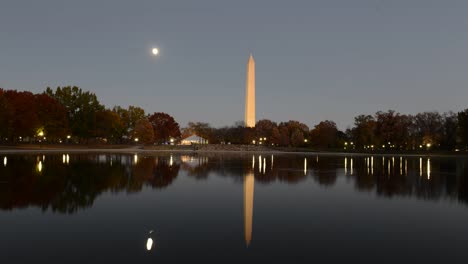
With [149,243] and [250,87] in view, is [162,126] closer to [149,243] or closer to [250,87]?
[250,87]

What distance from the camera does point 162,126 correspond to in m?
115

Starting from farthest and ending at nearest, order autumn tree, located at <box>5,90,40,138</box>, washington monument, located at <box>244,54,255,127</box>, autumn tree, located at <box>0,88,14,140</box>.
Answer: washington monument, located at <box>244,54,255,127</box> < autumn tree, located at <box>5,90,40,138</box> < autumn tree, located at <box>0,88,14,140</box>

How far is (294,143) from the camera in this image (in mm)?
100688

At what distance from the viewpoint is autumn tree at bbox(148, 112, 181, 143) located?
376ft

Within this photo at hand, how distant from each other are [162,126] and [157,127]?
4.88ft

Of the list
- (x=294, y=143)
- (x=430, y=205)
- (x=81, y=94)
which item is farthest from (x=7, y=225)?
(x=294, y=143)

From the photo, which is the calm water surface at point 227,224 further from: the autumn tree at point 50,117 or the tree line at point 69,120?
the autumn tree at point 50,117

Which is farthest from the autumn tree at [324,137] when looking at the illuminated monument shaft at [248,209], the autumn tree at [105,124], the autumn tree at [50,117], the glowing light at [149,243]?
the glowing light at [149,243]

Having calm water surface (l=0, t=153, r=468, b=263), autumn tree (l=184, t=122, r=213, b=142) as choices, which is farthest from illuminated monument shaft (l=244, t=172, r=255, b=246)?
autumn tree (l=184, t=122, r=213, b=142)

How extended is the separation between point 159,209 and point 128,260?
5.16m

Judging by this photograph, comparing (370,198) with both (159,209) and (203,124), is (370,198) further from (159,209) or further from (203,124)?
(203,124)

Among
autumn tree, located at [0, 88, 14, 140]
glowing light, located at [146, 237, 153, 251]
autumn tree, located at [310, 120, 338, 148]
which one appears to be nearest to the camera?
glowing light, located at [146, 237, 153, 251]

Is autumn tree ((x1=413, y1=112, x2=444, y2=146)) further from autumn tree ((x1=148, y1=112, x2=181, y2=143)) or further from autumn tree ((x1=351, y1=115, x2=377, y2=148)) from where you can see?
autumn tree ((x1=148, y1=112, x2=181, y2=143))

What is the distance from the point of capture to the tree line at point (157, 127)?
225 ft
